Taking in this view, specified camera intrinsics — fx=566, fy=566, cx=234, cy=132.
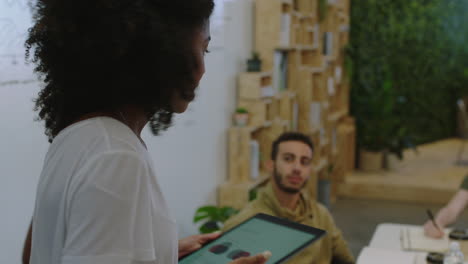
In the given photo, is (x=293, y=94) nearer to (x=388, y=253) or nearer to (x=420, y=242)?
(x=420, y=242)

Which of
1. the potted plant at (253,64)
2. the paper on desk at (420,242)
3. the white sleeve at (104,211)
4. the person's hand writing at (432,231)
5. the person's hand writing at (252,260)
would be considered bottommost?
the paper on desk at (420,242)

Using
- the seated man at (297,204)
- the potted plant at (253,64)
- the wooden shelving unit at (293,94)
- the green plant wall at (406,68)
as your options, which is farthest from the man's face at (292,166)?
the green plant wall at (406,68)

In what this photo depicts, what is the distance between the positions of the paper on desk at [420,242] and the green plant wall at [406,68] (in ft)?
14.7

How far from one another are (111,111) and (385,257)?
1883 millimetres

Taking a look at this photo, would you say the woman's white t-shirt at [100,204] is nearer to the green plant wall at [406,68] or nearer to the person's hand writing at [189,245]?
the person's hand writing at [189,245]

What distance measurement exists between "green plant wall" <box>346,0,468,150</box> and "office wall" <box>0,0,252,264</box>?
3.30 m

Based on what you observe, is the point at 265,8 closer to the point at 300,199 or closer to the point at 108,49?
the point at 300,199

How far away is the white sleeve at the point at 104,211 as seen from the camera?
2.52 feet

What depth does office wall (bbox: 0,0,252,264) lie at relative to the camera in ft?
6.75

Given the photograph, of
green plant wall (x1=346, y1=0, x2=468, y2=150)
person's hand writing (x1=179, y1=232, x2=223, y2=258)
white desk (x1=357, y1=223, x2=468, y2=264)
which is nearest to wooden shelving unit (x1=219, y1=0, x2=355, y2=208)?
green plant wall (x1=346, y1=0, x2=468, y2=150)

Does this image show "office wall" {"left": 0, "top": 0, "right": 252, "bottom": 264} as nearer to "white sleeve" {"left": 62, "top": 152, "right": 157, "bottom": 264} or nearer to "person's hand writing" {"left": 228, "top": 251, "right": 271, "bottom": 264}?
"person's hand writing" {"left": 228, "top": 251, "right": 271, "bottom": 264}

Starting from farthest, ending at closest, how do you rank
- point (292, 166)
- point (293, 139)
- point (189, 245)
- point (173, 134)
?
1. point (173, 134)
2. point (293, 139)
3. point (292, 166)
4. point (189, 245)

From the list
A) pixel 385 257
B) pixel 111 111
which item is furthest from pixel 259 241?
pixel 385 257

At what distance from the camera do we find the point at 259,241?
141 cm
